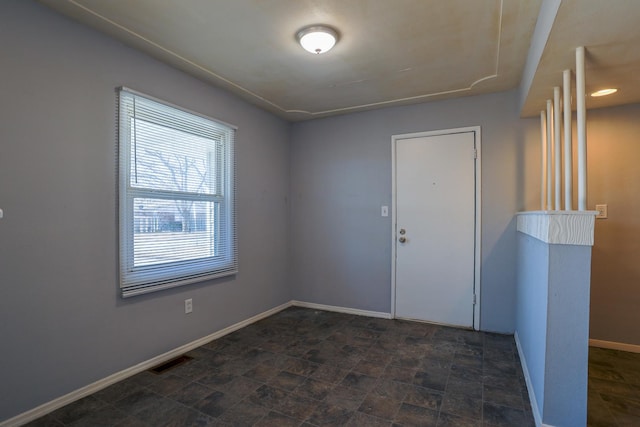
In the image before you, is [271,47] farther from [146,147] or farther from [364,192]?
[364,192]

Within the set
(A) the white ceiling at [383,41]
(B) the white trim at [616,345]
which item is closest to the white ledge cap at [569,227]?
(A) the white ceiling at [383,41]

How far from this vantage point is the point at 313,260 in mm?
4160

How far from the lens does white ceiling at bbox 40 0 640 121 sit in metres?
1.86

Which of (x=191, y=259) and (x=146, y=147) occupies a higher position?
(x=146, y=147)

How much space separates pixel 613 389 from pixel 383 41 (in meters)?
2.92


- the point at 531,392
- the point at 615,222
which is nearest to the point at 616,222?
the point at 615,222

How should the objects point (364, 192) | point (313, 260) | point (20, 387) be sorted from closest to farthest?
point (20, 387) < point (364, 192) < point (313, 260)

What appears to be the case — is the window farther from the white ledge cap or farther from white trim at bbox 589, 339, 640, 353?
white trim at bbox 589, 339, 640, 353

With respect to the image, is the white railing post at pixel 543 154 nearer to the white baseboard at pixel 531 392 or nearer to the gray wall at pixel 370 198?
the gray wall at pixel 370 198

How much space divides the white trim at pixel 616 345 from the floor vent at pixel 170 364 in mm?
3636

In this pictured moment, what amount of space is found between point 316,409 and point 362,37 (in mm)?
2499

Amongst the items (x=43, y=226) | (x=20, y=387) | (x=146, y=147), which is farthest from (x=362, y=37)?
(x=20, y=387)

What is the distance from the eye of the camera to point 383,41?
230cm

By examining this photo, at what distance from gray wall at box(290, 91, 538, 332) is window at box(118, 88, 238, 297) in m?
1.17
